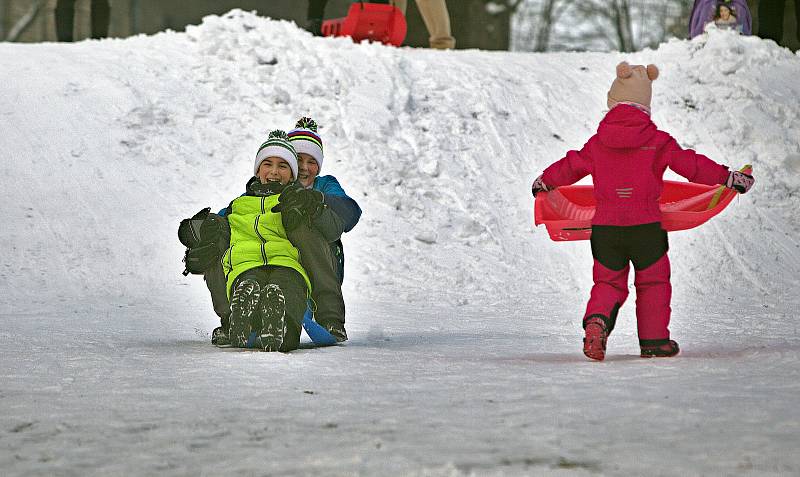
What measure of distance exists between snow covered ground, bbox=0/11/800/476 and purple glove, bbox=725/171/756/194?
74cm

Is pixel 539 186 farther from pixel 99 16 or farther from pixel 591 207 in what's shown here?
pixel 99 16

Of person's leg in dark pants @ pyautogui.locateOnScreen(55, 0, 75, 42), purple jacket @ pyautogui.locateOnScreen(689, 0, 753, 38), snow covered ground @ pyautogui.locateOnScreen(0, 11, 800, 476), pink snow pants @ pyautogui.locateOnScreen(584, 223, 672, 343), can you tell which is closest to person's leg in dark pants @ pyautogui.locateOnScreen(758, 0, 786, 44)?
purple jacket @ pyautogui.locateOnScreen(689, 0, 753, 38)

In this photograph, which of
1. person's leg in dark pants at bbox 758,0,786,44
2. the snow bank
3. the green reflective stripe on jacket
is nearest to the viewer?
the green reflective stripe on jacket

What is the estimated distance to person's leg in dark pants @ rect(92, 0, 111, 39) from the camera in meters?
14.7

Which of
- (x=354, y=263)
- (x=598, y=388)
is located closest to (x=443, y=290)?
(x=354, y=263)

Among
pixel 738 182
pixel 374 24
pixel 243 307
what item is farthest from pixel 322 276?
pixel 374 24

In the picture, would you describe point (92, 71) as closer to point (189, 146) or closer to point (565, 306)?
point (189, 146)

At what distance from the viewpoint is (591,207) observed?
6.04 meters

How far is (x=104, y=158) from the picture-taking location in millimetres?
11219

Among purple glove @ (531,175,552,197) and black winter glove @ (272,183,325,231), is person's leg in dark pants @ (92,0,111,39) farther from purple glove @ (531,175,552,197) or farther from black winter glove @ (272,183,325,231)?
purple glove @ (531,175,552,197)

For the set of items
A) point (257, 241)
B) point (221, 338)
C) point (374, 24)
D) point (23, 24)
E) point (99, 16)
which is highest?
point (23, 24)

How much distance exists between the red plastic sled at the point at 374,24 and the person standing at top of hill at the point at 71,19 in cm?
318

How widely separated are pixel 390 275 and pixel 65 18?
6.70 m

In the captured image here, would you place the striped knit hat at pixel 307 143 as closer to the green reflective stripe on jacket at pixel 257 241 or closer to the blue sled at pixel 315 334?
the green reflective stripe on jacket at pixel 257 241
